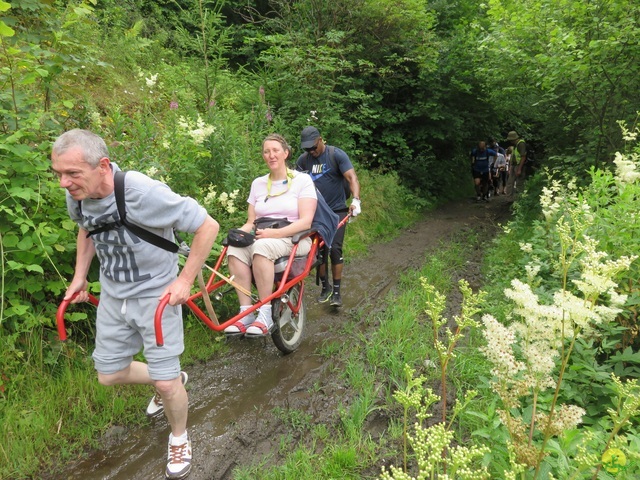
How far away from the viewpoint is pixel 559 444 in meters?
2.01

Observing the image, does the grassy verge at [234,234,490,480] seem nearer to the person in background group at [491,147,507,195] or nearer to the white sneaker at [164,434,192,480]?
the white sneaker at [164,434,192,480]

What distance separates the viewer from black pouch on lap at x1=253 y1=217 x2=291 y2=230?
381 centimetres

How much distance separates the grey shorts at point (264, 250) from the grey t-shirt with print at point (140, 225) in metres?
1.08

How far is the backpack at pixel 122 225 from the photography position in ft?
7.27

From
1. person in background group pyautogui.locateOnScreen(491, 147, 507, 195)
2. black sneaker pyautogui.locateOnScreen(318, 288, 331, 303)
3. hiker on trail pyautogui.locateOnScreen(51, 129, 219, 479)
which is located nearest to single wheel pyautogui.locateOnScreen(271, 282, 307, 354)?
black sneaker pyautogui.locateOnScreen(318, 288, 331, 303)

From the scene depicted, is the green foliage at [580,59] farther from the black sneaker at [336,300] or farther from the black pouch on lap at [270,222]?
the black pouch on lap at [270,222]

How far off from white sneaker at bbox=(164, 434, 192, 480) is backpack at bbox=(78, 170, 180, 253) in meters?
1.29

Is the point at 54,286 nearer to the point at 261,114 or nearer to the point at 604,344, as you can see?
the point at 604,344

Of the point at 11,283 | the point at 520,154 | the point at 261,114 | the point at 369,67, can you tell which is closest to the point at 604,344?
the point at 11,283

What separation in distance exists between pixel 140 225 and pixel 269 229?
1442mm

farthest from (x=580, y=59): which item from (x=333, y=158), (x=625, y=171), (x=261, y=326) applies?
(x=261, y=326)

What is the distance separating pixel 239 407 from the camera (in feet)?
10.6

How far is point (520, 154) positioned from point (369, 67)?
6.19 meters

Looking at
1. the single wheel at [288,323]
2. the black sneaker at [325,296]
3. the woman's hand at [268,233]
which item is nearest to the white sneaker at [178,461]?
the single wheel at [288,323]
